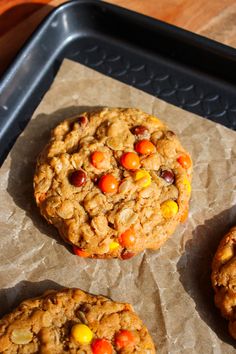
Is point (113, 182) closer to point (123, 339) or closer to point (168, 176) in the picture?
point (168, 176)

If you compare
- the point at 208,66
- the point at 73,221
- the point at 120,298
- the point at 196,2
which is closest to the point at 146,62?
the point at 208,66

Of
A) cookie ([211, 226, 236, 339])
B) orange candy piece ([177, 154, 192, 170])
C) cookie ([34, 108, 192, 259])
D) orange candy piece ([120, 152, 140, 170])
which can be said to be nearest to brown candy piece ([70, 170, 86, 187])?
cookie ([34, 108, 192, 259])

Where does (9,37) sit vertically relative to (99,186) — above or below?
above

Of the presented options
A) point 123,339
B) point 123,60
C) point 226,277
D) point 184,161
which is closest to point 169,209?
point 184,161

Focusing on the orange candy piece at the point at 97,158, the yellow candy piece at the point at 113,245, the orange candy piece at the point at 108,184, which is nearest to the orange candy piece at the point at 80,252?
the yellow candy piece at the point at 113,245

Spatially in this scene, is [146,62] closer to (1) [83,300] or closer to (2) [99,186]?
(2) [99,186]

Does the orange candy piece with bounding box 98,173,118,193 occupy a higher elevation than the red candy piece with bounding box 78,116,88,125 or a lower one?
lower

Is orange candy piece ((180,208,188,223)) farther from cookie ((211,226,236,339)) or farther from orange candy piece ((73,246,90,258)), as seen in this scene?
orange candy piece ((73,246,90,258))
